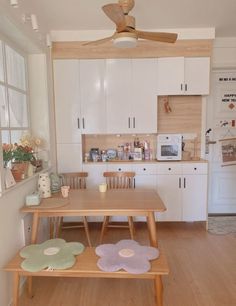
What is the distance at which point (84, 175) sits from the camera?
314 cm

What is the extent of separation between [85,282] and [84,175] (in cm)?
132

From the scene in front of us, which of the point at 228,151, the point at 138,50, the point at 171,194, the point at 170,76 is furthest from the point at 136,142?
the point at 228,151

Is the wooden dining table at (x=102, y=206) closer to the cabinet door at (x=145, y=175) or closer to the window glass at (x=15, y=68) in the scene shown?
the cabinet door at (x=145, y=175)

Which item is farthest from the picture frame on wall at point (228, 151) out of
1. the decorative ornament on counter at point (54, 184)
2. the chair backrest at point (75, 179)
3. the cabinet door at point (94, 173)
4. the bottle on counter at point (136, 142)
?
the decorative ornament on counter at point (54, 184)

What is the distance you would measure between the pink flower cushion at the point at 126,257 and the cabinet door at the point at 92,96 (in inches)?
69.8

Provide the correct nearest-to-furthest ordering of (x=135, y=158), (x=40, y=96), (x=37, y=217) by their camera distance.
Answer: (x=37, y=217) → (x=40, y=96) → (x=135, y=158)

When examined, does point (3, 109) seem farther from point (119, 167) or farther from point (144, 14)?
point (144, 14)

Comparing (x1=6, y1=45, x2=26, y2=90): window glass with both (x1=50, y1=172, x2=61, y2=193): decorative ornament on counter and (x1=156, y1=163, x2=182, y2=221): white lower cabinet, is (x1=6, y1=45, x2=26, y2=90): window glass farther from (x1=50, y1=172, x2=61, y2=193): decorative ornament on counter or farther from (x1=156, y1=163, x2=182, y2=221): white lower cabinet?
(x1=156, y1=163, x2=182, y2=221): white lower cabinet

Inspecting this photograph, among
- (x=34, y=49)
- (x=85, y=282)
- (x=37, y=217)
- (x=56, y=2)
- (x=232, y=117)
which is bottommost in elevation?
(x=85, y=282)

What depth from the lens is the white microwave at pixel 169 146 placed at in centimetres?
330

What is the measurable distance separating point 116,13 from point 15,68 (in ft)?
4.80

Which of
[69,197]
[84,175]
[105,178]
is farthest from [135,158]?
[69,197]

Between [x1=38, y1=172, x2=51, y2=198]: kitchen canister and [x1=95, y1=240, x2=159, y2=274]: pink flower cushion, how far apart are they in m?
0.84

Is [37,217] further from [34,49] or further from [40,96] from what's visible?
[34,49]
